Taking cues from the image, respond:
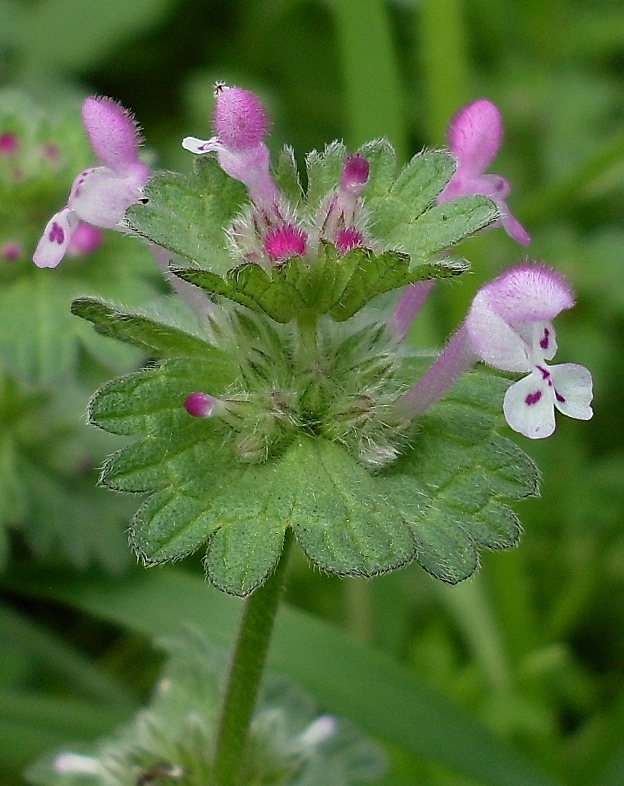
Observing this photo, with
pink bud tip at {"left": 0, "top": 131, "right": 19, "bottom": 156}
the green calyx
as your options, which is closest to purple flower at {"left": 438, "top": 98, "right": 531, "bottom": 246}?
the green calyx

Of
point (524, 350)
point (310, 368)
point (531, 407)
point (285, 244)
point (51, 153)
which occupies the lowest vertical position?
point (531, 407)

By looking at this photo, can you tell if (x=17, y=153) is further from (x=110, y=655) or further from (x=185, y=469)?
(x=185, y=469)

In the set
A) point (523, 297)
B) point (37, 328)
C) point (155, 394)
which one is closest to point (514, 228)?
point (523, 297)

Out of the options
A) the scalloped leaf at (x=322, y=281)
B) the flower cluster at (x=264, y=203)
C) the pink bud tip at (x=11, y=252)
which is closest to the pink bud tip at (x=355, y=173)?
the flower cluster at (x=264, y=203)

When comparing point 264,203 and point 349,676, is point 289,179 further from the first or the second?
point 349,676

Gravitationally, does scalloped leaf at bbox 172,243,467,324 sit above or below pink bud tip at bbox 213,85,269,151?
below

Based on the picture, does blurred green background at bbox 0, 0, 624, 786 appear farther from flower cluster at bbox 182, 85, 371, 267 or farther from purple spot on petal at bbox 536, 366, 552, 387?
purple spot on petal at bbox 536, 366, 552, 387

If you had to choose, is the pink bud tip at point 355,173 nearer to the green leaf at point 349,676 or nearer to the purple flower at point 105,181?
the purple flower at point 105,181
